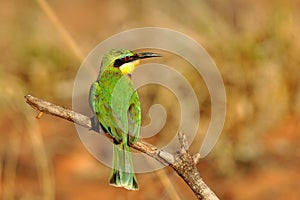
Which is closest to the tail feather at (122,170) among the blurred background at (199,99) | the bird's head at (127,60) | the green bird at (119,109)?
the green bird at (119,109)

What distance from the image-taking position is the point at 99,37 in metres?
5.48

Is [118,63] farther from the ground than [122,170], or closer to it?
farther from the ground

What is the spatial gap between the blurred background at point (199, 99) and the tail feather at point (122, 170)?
1367mm

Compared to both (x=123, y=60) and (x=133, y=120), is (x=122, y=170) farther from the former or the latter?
(x=123, y=60)

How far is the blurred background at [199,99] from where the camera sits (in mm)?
3809

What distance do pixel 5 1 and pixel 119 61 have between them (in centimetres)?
517

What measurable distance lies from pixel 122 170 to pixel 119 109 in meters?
0.14

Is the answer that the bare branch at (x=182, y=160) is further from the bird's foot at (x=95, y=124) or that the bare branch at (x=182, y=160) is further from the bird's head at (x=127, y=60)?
the bird's head at (x=127, y=60)

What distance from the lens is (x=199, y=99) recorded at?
454 centimetres

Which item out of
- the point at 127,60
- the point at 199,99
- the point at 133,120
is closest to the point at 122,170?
the point at 133,120

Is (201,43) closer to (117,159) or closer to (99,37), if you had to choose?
(99,37)

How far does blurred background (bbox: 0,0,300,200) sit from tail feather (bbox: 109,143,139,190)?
1367mm

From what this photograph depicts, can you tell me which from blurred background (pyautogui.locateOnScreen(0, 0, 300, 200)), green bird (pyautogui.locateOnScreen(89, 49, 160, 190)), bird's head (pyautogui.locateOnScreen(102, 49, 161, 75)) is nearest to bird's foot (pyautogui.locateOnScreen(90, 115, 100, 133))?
green bird (pyautogui.locateOnScreen(89, 49, 160, 190))

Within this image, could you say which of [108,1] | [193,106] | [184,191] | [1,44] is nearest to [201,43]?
[193,106]
